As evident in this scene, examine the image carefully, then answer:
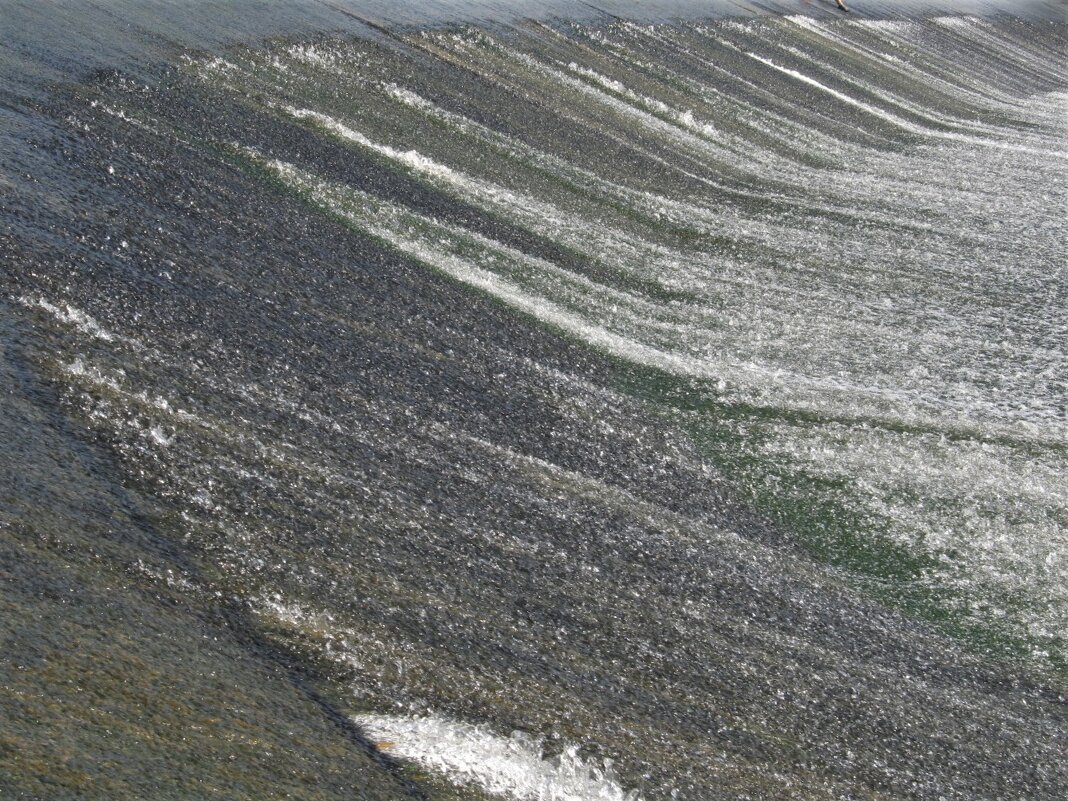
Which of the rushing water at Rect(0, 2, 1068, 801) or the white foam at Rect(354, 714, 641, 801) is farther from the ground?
the rushing water at Rect(0, 2, 1068, 801)

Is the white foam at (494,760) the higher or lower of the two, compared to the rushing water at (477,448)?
lower

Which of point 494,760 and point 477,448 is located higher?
point 477,448

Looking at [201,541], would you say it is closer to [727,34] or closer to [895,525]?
[895,525]

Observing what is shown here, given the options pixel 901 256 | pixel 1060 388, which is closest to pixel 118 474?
pixel 1060 388

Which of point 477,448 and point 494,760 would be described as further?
point 477,448
